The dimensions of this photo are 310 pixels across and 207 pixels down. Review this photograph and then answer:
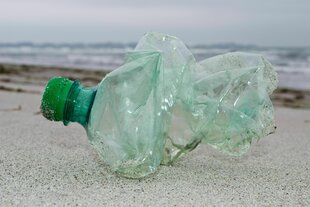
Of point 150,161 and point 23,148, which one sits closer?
point 150,161

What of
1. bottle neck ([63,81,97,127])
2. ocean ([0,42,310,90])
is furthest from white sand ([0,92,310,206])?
ocean ([0,42,310,90])

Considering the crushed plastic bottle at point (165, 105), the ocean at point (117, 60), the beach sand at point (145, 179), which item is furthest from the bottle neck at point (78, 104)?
the ocean at point (117, 60)

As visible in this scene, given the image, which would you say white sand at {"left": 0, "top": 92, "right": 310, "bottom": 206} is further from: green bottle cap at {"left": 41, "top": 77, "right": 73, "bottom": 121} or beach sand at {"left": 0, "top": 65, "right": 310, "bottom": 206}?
green bottle cap at {"left": 41, "top": 77, "right": 73, "bottom": 121}

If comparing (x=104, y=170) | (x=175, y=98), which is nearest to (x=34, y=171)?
(x=104, y=170)

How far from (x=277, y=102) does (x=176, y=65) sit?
4787 mm

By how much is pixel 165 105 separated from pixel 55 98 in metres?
0.42

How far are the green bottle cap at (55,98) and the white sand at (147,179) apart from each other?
26cm

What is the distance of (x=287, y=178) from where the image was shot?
6.77 feet

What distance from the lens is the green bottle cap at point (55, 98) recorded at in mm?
1828

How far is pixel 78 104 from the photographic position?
1.88 m

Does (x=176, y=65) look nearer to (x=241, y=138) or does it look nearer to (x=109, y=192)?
(x=241, y=138)

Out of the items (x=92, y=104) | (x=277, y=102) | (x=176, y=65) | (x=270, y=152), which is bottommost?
(x=277, y=102)

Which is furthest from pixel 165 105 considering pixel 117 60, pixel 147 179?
pixel 117 60

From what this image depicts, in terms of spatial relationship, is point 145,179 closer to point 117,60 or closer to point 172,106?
point 172,106
